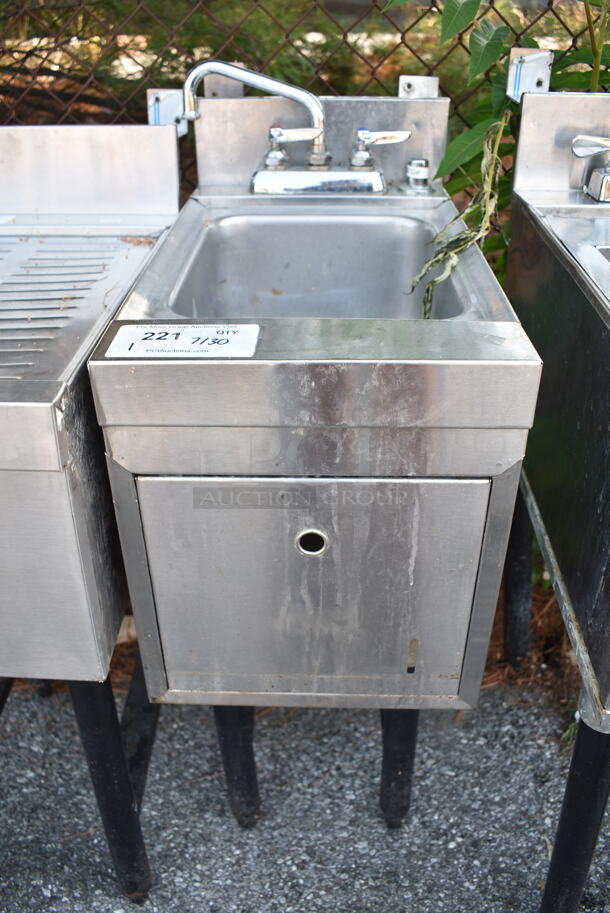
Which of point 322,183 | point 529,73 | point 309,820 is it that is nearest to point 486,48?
point 529,73

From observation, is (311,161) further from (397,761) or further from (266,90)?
(397,761)

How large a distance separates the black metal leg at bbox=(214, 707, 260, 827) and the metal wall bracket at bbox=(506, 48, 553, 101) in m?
1.16

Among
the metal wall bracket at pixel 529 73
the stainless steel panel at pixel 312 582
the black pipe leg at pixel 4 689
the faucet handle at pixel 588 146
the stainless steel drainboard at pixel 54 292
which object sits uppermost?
the metal wall bracket at pixel 529 73

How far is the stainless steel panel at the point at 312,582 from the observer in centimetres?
88

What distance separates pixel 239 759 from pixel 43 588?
69 centimetres

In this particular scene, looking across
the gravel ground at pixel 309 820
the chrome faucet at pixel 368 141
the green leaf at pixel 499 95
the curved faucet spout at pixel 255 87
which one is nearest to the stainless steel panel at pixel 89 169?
the curved faucet spout at pixel 255 87

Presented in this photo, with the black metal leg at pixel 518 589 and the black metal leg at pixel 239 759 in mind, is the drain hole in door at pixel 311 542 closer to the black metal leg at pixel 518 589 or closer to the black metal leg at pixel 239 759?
the black metal leg at pixel 239 759

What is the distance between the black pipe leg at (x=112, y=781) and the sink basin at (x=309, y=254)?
60cm

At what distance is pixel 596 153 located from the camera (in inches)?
48.3

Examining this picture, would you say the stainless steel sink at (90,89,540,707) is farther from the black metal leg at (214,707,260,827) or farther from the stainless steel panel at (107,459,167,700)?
the black metal leg at (214,707,260,827)

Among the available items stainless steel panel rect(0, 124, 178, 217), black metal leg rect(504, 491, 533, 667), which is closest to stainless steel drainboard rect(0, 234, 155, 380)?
stainless steel panel rect(0, 124, 178, 217)

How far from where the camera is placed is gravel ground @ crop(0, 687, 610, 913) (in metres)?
1.39

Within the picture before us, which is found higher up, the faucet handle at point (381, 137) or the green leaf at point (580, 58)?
the green leaf at point (580, 58)

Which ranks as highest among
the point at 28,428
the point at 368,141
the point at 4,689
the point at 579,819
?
the point at 368,141
